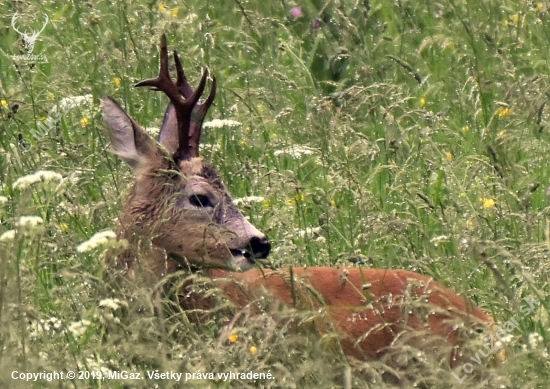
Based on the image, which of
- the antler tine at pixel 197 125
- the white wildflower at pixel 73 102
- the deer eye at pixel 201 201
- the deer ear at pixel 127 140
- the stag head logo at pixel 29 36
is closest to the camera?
the deer eye at pixel 201 201

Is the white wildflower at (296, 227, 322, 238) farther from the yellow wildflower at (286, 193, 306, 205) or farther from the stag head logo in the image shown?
the stag head logo

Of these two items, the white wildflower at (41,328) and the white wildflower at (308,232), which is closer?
the white wildflower at (41,328)

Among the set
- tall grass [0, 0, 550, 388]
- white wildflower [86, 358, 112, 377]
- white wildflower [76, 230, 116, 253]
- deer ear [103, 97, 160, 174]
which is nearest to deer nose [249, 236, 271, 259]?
tall grass [0, 0, 550, 388]

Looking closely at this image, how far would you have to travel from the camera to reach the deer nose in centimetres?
506

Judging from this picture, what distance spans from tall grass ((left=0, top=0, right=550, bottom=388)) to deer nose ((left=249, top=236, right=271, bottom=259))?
0.39 ft

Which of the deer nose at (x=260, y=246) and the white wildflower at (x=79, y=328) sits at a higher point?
the white wildflower at (x=79, y=328)

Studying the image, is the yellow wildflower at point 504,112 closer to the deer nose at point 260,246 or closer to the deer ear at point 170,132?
the deer ear at point 170,132

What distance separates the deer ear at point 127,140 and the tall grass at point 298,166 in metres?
0.14

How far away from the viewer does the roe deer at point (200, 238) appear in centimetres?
474

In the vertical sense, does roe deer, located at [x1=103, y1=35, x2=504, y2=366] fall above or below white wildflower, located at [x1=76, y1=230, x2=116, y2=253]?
below

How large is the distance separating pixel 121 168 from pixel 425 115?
1446 mm

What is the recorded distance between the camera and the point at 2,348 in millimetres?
3391

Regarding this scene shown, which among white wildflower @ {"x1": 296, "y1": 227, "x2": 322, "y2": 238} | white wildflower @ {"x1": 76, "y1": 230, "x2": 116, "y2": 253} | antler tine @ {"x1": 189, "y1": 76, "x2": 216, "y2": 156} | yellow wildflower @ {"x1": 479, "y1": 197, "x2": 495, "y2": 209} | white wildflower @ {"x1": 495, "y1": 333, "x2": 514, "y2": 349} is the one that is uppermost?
white wildflower @ {"x1": 76, "y1": 230, "x2": 116, "y2": 253}

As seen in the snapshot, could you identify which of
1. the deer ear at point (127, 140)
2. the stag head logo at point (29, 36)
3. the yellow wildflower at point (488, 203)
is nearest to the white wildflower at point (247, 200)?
the deer ear at point (127, 140)
